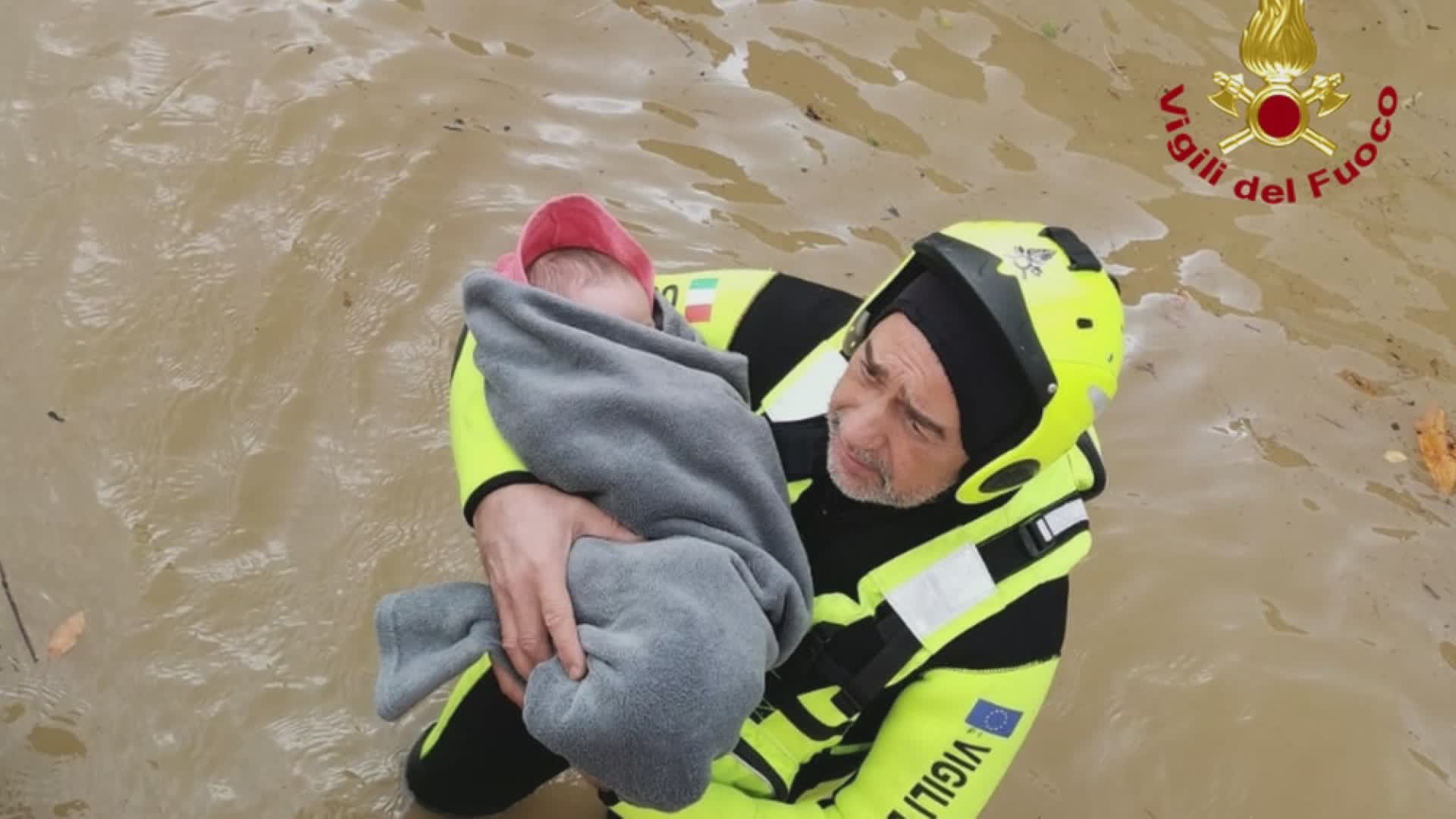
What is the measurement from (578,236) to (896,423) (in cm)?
72

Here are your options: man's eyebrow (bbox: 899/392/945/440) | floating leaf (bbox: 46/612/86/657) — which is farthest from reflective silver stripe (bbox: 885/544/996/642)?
floating leaf (bbox: 46/612/86/657)

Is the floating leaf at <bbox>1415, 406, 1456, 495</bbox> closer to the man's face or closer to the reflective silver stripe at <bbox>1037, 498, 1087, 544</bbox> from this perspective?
the reflective silver stripe at <bbox>1037, 498, 1087, 544</bbox>

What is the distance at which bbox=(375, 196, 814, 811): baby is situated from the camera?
5.11 ft

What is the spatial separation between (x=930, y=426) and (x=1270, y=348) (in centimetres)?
256

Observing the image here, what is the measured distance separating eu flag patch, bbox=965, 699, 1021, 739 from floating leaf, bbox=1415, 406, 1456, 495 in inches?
95.8

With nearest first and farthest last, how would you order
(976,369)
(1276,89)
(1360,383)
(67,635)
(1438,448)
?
1. (976,369)
2. (67,635)
3. (1438,448)
4. (1360,383)
5. (1276,89)

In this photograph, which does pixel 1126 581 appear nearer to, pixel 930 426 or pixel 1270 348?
pixel 1270 348

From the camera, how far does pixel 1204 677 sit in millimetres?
3158

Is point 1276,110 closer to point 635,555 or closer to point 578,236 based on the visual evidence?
point 578,236

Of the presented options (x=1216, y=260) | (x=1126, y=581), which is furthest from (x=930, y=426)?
(x=1216, y=260)

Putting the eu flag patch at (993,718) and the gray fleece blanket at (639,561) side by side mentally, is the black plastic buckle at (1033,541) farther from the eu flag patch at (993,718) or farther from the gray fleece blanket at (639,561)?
the gray fleece blanket at (639,561)

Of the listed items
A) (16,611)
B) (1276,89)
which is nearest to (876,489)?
(16,611)

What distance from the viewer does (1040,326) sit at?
1742mm

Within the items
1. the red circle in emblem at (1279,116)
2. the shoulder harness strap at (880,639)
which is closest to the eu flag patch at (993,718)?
the shoulder harness strap at (880,639)
